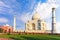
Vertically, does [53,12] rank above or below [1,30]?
above

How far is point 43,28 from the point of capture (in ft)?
140

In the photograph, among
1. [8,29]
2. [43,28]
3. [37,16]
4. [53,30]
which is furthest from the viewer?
[43,28]

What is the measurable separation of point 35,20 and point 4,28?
7859 mm

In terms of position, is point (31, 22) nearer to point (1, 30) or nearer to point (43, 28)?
point (43, 28)

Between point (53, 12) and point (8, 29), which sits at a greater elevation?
point (53, 12)

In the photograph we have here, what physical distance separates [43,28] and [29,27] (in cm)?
342

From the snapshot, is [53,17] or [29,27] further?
[29,27]

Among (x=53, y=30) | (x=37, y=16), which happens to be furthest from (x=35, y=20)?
(x=53, y=30)

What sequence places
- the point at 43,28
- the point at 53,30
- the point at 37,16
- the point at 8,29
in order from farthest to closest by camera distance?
the point at 43,28 < the point at 37,16 < the point at 8,29 < the point at 53,30

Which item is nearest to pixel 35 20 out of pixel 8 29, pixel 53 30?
pixel 8 29

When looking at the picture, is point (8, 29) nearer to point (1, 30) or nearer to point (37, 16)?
point (1, 30)

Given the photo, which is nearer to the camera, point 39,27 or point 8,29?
point 8,29

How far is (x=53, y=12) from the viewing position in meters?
32.1

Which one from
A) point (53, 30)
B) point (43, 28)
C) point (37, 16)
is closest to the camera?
point (53, 30)
